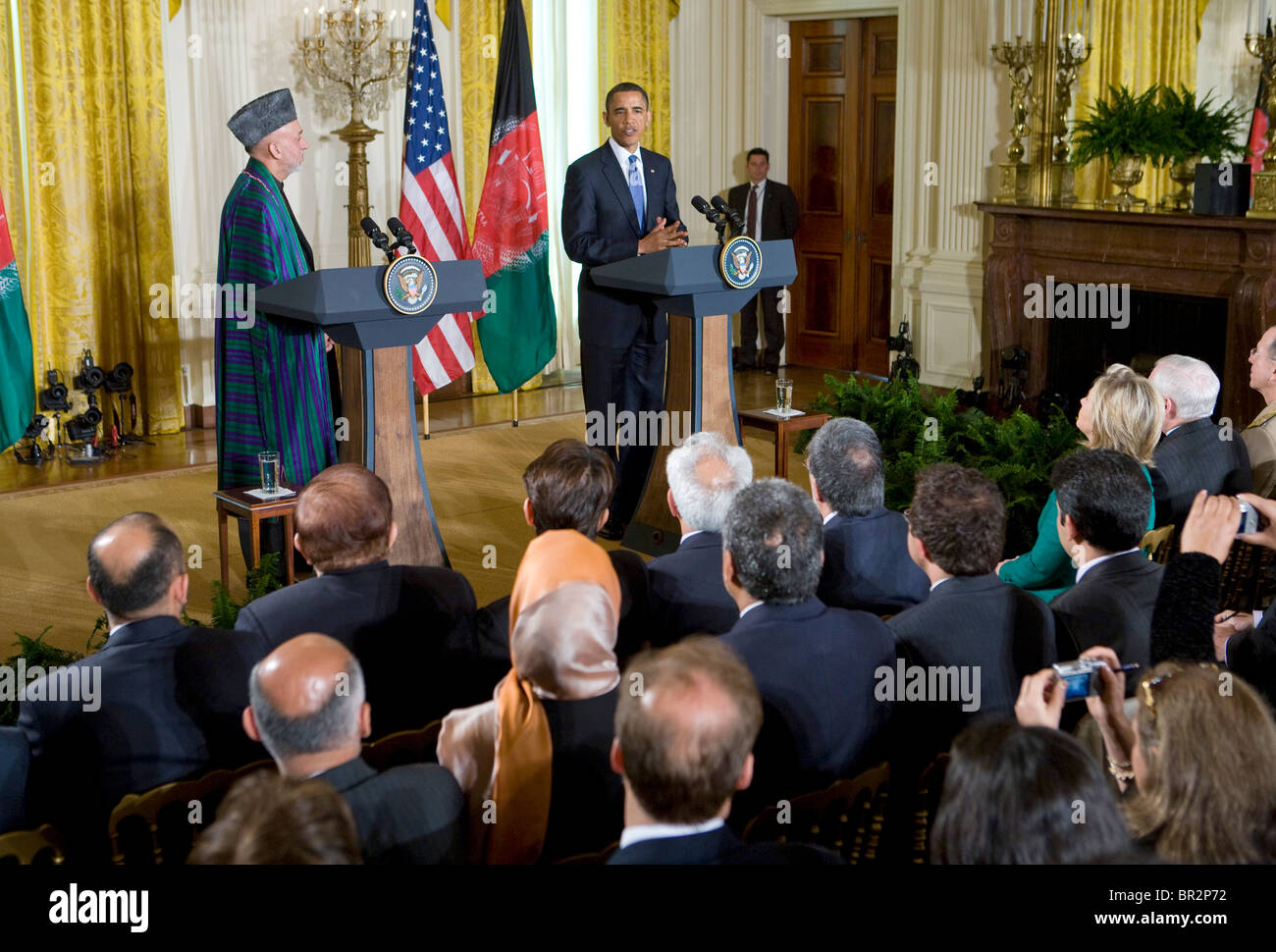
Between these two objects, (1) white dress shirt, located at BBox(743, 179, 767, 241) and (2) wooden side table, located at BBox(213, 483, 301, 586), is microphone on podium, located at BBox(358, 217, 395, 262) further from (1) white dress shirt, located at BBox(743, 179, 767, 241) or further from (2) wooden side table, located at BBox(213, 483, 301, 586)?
(1) white dress shirt, located at BBox(743, 179, 767, 241)

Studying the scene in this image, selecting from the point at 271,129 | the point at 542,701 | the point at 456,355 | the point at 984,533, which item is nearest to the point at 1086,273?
the point at 456,355

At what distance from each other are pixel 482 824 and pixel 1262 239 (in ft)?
18.7

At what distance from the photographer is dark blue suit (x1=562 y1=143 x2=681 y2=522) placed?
5492 mm

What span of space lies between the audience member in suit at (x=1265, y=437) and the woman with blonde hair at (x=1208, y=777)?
8.10 ft

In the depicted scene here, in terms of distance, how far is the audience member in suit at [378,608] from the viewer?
288 centimetres

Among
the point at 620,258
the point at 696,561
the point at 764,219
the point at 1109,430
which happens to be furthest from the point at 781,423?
the point at 764,219

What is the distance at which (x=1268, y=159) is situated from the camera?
6.71 meters

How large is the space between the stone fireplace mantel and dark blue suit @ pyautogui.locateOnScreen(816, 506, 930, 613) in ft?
13.2

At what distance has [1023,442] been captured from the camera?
509 centimetres

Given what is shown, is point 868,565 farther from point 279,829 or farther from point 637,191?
point 637,191

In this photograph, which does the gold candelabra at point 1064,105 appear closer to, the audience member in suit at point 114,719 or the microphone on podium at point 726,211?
the microphone on podium at point 726,211

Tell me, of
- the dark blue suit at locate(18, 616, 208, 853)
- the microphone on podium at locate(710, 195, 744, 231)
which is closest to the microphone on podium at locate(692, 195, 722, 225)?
the microphone on podium at locate(710, 195, 744, 231)

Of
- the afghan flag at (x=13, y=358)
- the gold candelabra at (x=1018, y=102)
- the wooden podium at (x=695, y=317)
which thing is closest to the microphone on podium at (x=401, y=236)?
the wooden podium at (x=695, y=317)

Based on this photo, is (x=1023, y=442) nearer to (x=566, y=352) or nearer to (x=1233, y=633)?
(x=1233, y=633)
